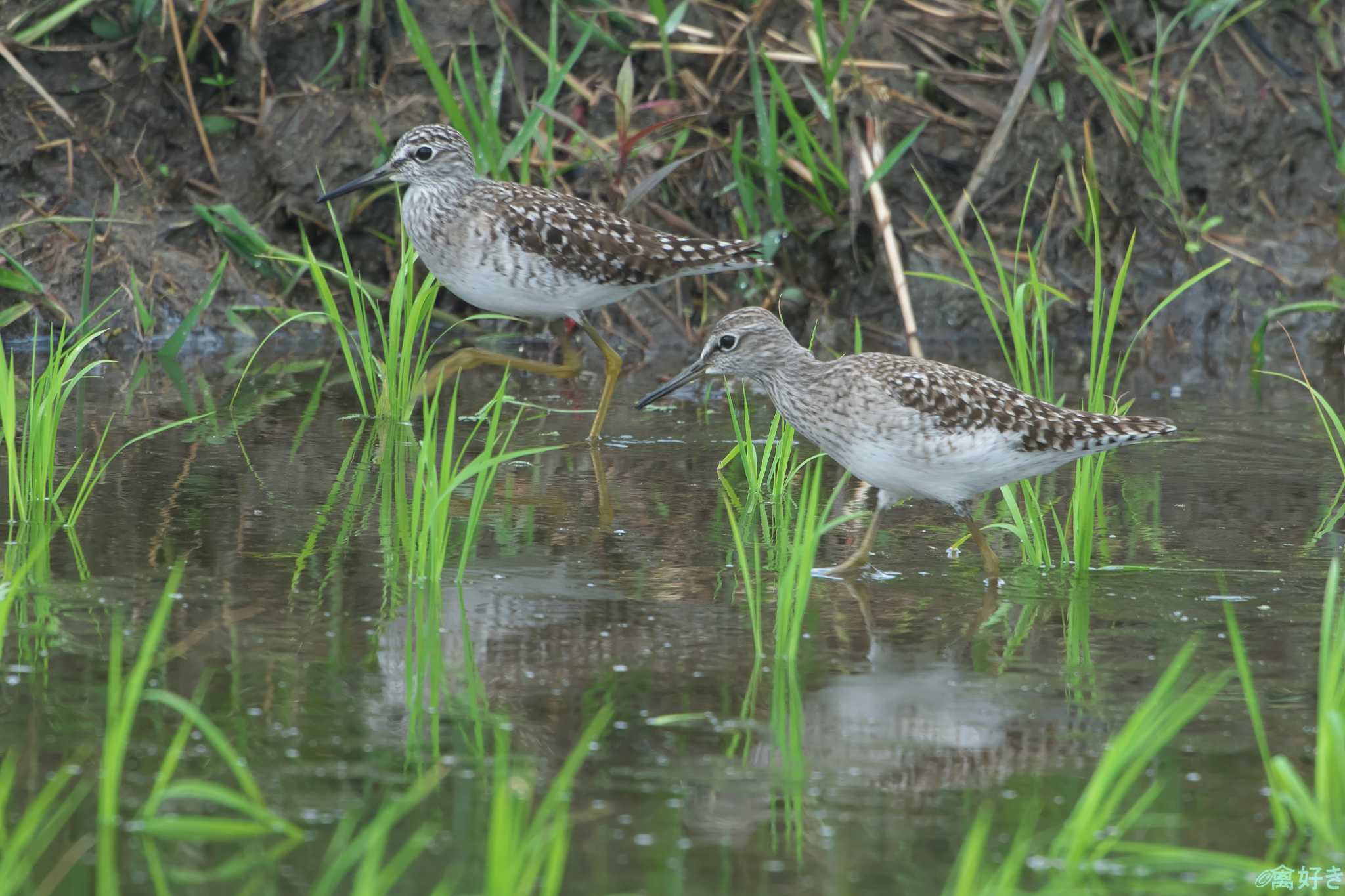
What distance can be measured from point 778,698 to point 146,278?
6892 mm

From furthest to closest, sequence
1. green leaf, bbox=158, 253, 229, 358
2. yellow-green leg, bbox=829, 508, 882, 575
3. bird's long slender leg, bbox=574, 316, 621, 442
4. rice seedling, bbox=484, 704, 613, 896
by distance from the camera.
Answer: green leaf, bbox=158, 253, 229, 358, bird's long slender leg, bbox=574, 316, 621, 442, yellow-green leg, bbox=829, 508, 882, 575, rice seedling, bbox=484, 704, 613, 896

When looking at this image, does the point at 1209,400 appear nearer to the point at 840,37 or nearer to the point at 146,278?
the point at 840,37

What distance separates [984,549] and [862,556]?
1.50 feet

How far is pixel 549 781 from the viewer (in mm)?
4234

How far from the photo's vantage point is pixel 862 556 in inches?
253

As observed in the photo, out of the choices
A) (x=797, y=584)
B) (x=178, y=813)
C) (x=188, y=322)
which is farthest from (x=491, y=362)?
(x=178, y=813)

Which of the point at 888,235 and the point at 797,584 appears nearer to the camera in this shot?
the point at 797,584

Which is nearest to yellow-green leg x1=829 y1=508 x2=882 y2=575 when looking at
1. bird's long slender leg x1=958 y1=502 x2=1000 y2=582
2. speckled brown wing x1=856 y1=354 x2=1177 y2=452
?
bird's long slender leg x1=958 y1=502 x2=1000 y2=582

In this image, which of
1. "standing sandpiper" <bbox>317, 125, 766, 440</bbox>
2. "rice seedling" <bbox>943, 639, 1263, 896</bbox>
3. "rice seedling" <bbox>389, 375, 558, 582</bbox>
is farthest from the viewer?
"standing sandpiper" <bbox>317, 125, 766, 440</bbox>

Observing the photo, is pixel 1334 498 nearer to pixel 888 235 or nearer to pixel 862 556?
pixel 862 556

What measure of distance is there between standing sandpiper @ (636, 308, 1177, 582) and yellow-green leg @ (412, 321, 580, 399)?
2.33 metres

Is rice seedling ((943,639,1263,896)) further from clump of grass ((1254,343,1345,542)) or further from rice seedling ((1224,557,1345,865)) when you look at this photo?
clump of grass ((1254,343,1345,542))

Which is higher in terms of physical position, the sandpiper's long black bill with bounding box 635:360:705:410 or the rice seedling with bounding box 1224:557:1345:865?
the sandpiper's long black bill with bounding box 635:360:705:410

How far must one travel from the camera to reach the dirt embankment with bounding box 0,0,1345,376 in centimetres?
1073
